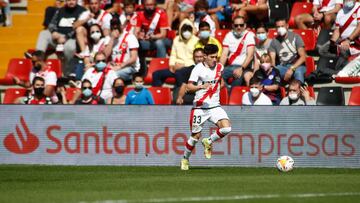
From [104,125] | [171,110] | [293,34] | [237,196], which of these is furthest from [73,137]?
[237,196]

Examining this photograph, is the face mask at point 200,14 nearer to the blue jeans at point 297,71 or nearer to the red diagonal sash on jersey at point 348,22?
the blue jeans at point 297,71

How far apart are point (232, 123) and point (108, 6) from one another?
21.4 feet

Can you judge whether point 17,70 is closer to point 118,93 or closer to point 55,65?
point 55,65

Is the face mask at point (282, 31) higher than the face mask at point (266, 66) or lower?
higher

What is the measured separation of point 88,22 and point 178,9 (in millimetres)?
2112

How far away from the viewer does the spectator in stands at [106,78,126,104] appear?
2111 cm

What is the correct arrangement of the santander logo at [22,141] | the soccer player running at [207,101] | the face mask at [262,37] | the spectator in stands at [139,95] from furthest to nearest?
the face mask at [262,37] → the spectator in stands at [139,95] → the santander logo at [22,141] → the soccer player running at [207,101]

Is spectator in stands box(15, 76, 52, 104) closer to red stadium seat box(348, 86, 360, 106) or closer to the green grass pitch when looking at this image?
the green grass pitch

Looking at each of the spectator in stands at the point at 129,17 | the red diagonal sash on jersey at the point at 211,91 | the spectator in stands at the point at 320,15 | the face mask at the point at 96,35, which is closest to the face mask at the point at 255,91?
the red diagonal sash on jersey at the point at 211,91

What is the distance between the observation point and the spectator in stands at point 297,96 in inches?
770

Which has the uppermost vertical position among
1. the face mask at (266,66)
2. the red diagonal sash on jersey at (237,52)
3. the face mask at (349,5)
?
the face mask at (349,5)

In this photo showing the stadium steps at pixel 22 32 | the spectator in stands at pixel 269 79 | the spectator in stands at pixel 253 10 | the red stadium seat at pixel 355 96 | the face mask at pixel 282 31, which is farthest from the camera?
the stadium steps at pixel 22 32

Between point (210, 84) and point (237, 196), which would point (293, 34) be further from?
point (237, 196)

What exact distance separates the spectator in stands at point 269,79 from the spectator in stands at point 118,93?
2960 mm
